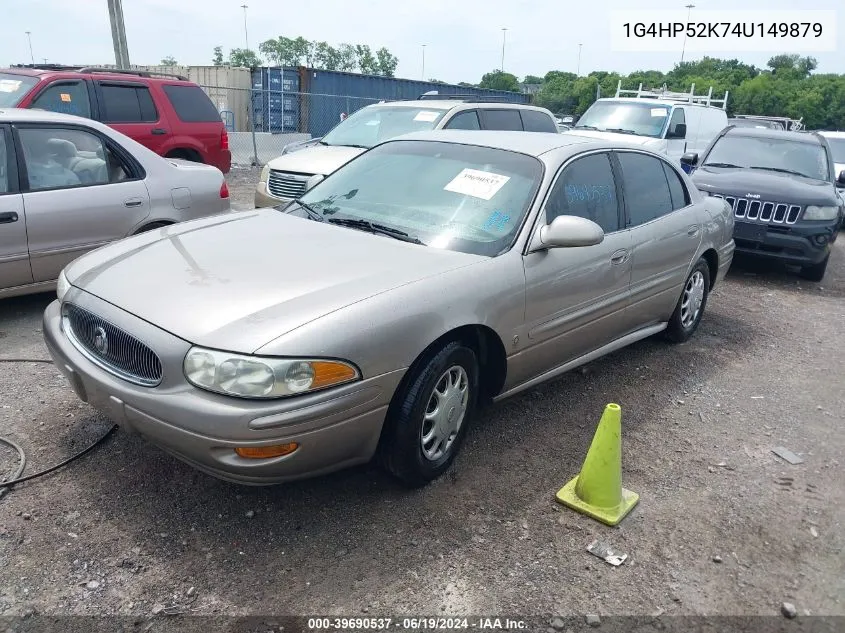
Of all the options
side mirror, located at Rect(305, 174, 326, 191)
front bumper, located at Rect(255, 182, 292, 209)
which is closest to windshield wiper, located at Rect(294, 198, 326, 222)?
side mirror, located at Rect(305, 174, 326, 191)

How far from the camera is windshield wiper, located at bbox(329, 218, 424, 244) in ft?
11.7

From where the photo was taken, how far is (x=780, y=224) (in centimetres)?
777

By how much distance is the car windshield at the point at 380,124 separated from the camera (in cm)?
869

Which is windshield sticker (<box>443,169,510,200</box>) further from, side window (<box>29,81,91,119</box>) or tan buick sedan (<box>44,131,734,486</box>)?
side window (<box>29,81,91,119</box>)

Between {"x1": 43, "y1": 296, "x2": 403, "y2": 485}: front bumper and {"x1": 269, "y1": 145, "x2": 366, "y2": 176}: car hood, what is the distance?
5348 mm

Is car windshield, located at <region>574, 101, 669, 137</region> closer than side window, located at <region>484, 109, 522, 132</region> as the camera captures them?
No

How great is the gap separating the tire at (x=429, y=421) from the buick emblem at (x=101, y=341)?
1259mm

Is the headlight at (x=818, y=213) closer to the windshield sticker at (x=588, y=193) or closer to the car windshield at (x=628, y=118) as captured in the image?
the windshield sticker at (x=588, y=193)

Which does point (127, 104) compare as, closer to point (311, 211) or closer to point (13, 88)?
point (13, 88)

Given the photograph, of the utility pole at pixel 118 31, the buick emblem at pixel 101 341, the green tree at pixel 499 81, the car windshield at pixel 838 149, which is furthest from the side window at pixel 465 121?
the green tree at pixel 499 81

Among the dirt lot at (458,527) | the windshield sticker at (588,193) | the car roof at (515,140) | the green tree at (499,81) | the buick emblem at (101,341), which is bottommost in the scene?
the green tree at (499,81)

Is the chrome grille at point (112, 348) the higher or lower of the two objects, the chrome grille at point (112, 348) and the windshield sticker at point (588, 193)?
the lower

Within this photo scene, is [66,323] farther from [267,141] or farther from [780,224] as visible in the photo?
[267,141]

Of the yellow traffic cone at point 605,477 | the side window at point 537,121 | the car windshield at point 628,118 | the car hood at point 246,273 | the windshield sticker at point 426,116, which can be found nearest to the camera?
the car hood at point 246,273
